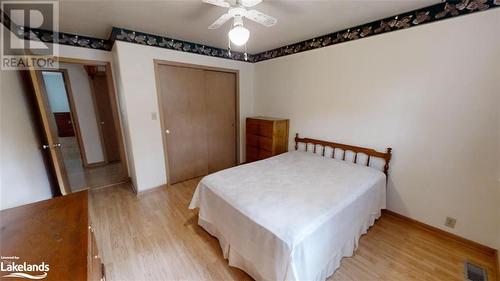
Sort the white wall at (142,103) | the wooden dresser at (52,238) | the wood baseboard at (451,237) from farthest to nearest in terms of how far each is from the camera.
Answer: the white wall at (142,103) < the wood baseboard at (451,237) < the wooden dresser at (52,238)

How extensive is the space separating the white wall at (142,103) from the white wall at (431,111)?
233 cm

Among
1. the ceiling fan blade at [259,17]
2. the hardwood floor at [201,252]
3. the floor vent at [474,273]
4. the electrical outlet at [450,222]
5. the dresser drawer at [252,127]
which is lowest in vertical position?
the hardwood floor at [201,252]

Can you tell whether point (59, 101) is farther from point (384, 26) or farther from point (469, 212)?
point (469, 212)

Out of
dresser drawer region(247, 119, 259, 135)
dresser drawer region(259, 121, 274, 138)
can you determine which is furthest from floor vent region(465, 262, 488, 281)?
dresser drawer region(247, 119, 259, 135)

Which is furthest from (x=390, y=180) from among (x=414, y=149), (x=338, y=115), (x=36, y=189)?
(x=36, y=189)

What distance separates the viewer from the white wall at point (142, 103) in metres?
2.46

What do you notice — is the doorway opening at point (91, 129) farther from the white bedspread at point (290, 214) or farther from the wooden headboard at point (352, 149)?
the wooden headboard at point (352, 149)

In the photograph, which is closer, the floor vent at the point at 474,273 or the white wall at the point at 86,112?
the floor vent at the point at 474,273

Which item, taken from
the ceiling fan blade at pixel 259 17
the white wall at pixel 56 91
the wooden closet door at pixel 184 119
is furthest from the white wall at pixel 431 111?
the white wall at pixel 56 91

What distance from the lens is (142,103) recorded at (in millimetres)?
2650

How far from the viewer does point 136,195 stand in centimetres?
279

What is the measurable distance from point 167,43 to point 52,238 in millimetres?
2613

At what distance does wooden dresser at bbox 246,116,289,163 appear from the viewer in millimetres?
3172

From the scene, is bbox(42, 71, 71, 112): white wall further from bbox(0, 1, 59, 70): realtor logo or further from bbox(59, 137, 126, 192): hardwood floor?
bbox(0, 1, 59, 70): realtor logo
